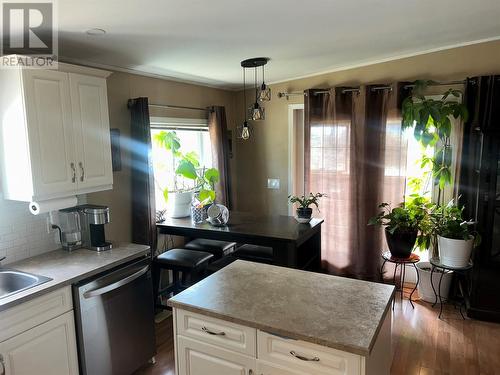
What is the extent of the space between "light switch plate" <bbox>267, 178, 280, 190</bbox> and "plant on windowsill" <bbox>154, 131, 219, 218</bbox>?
96 cm

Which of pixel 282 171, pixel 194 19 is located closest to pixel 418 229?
pixel 282 171

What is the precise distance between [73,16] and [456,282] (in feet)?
12.5

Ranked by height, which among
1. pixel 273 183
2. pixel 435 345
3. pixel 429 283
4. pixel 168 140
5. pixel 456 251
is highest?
pixel 168 140

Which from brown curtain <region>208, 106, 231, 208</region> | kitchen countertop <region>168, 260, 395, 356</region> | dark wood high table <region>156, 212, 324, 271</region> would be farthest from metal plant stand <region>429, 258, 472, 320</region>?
brown curtain <region>208, 106, 231, 208</region>

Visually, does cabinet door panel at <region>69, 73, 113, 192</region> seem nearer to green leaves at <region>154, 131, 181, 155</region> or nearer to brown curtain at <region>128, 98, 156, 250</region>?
brown curtain at <region>128, 98, 156, 250</region>

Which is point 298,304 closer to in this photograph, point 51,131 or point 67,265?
point 67,265

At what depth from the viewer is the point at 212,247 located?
11.8 feet

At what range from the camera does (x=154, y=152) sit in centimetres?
370

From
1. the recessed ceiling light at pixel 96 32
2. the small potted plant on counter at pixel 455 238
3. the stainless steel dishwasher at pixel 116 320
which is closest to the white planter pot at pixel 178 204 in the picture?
the stainless steel dishwasher at pixel 116 320

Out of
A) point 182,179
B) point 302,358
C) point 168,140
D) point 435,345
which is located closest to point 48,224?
point 168,140

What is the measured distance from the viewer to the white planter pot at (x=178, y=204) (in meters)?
3.76

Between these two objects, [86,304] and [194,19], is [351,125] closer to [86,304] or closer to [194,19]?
[194,19]

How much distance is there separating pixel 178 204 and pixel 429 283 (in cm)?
259

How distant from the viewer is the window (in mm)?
3717
